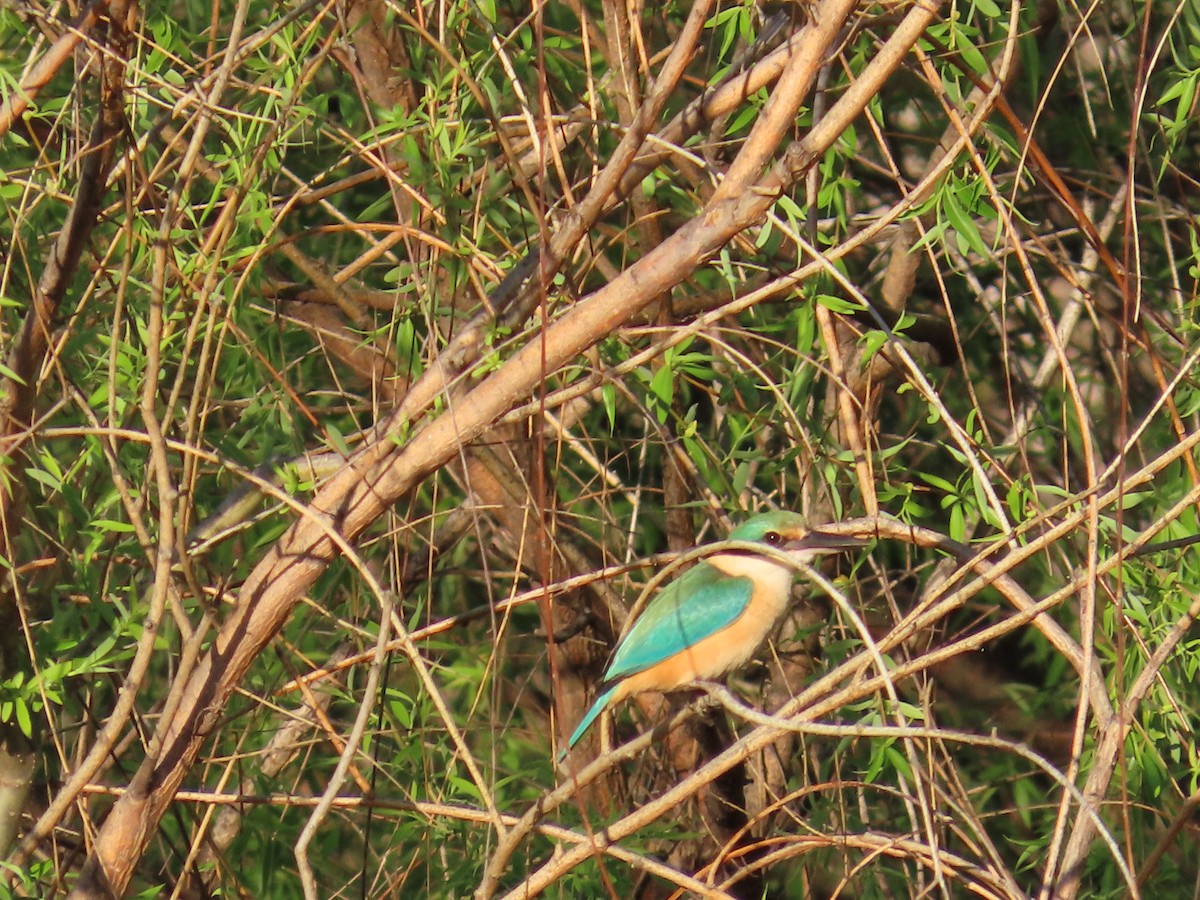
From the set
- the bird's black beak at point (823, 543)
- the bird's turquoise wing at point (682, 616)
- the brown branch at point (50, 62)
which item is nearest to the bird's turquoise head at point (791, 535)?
the bird's black beak at point (823, 543)

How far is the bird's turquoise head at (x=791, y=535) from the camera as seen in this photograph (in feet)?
10.3

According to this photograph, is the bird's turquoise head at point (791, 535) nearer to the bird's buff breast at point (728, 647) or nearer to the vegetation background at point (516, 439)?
the vegetation background at point (516, 439)

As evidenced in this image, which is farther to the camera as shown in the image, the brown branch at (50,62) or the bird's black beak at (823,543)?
the bird's black beak at (823,543)

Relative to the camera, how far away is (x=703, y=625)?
364cm

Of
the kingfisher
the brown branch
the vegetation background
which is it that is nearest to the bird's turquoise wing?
the kingfisher

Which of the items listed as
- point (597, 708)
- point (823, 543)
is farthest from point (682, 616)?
point (823, 543)

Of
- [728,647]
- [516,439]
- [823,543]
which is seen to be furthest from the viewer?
[728,647]

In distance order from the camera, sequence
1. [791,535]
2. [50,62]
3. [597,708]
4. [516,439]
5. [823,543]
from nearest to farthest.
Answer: [50,62] < [516,439] < [823,543] < [791,535] < [597,708]

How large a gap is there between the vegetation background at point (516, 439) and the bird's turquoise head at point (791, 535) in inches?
3.1

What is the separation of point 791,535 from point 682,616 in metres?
0.48

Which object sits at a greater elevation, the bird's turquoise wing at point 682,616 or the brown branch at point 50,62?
the brown branch at point 50,62

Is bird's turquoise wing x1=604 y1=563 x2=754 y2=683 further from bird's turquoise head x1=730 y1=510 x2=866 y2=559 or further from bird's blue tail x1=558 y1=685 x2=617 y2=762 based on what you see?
bird's turquoise head x1=730 y1=510 x2=866 y2=559

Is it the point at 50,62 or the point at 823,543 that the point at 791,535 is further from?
the point at 50,62

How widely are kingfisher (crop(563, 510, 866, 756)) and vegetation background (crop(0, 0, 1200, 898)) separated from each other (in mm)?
119
